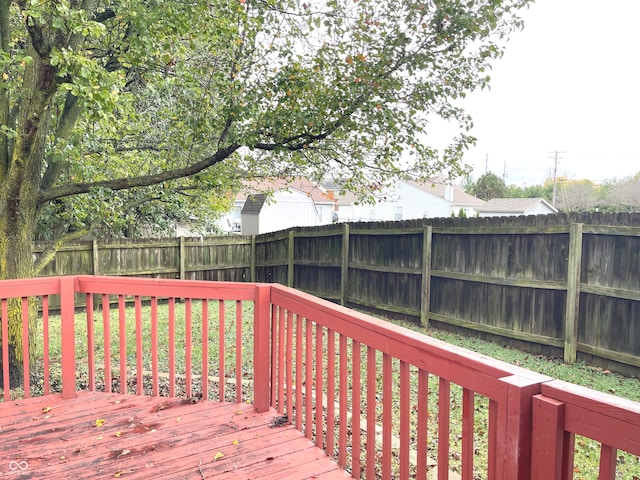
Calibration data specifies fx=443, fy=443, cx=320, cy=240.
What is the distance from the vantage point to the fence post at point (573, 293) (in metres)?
4.57

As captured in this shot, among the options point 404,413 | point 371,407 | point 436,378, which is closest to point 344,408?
point 371,407

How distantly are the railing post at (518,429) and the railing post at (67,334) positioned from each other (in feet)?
9.29

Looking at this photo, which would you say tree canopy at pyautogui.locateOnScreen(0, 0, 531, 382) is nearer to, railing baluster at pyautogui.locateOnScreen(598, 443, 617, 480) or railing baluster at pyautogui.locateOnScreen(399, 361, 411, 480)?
railing baluster at pyautogui.locateOnScreen(399, 361, 411, 480)

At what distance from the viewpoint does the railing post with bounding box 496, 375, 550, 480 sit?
1.16 metres

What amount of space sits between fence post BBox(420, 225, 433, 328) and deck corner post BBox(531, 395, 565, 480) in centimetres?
515

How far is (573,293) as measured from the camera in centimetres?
461

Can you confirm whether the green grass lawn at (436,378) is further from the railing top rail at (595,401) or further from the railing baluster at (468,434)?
the railing top rail at (595,401)

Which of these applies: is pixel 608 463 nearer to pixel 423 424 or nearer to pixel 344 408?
pixel 423 424

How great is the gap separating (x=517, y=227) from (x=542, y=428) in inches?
176

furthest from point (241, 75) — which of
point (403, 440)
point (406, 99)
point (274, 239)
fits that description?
point (274, 239)

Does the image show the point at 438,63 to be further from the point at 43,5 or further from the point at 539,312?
the point at 43,5

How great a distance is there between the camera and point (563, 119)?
84.1ft

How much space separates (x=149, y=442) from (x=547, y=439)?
2.09 m

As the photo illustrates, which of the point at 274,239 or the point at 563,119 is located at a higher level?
the point at 563,119
